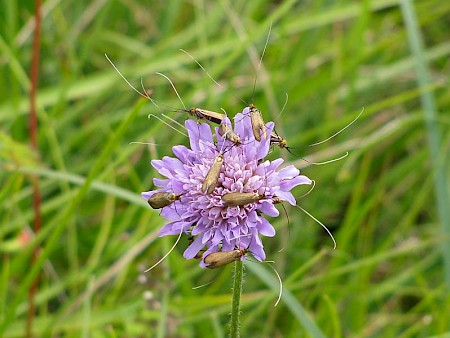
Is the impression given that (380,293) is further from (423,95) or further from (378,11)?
Answer: (378,11)

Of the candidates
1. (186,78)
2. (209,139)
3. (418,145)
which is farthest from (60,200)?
(418,145)

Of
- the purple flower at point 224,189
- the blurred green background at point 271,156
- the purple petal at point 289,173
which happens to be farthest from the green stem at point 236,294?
the blurred green background at point 271,156

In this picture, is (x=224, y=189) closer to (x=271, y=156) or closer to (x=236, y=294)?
(x=236, y=294)

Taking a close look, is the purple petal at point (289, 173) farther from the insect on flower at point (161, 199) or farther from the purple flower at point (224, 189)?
Result: the insect on flower at point (161, 199)

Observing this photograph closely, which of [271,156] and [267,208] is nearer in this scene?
[267,208]

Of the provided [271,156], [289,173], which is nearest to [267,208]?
[289,173]

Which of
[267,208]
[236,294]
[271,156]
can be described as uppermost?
[271,156]
